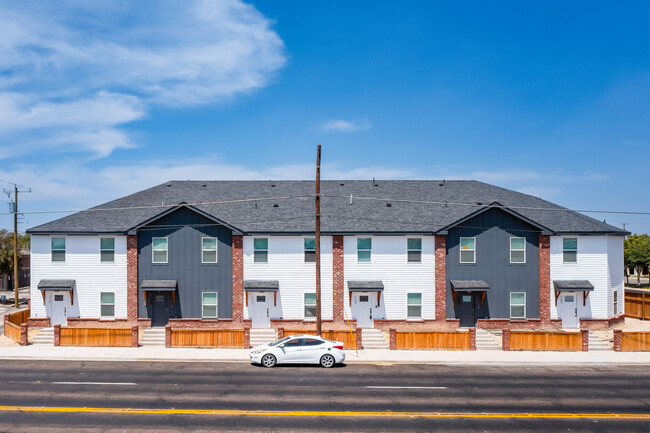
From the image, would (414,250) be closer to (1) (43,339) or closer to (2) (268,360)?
(2) (268,360)

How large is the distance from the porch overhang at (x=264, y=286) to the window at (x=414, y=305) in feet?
29.4

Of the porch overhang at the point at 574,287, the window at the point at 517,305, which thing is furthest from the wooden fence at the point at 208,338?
the porch overhang at the point at 574,287

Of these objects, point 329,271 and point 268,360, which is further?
point 329,271

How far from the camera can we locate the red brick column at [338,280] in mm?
30578

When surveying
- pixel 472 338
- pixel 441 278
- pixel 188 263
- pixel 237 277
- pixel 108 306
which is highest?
pixel 188 263

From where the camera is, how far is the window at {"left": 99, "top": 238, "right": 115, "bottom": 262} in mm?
30891

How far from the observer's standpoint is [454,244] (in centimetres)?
3131

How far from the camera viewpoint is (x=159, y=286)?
1183 inches

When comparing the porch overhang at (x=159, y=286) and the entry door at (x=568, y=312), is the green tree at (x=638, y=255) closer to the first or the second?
the entry door at (x=568, y=312)

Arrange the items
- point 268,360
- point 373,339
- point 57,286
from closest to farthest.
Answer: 1. point 268,360
2. point 373,339
3. point 57,286

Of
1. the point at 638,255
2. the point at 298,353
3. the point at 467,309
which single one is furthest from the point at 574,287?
the point at 638,255

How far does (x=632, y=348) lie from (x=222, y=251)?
25.6 m

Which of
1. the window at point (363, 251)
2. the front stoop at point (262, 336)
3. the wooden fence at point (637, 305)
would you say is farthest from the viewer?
the wooden fence at point (637, 305)

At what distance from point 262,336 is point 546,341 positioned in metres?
16.6
